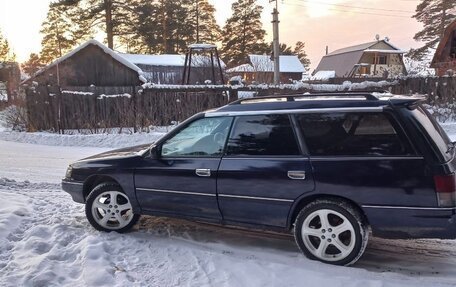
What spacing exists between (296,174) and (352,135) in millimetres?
653

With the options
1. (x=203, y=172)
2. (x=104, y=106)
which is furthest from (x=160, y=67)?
(x=203, y=172)

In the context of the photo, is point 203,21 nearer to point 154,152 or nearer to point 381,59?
point 381,59

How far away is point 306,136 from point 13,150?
10973 millimetres

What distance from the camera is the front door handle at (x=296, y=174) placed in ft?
12.8

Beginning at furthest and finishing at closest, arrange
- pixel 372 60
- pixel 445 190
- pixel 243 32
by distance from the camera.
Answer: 1. pixel 243 32
2. pixel 372 60
3. pixel 445 190

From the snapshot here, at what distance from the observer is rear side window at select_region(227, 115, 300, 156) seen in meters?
4.08

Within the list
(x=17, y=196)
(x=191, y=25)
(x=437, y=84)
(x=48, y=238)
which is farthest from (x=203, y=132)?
(x=191, y=25)

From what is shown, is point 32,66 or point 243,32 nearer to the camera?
point 32,66

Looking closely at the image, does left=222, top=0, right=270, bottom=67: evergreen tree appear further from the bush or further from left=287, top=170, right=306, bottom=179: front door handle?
left=287, top=170, right=306, bottom=179: front door handle

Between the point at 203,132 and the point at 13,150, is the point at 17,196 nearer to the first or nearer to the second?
the point at 203,132

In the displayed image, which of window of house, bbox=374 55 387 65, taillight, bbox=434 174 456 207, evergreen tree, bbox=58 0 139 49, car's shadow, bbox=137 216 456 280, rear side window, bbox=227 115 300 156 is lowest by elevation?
car's shadow, bbox=137 216 456 280

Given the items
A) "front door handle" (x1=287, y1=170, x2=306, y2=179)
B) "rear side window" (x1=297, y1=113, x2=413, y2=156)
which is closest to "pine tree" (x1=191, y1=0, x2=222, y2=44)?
"rear side window" (x1=297, y1=113, x2=413, y2=156)

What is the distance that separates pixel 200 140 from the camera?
459 cm

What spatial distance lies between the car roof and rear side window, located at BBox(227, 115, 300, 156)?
0.35ft
